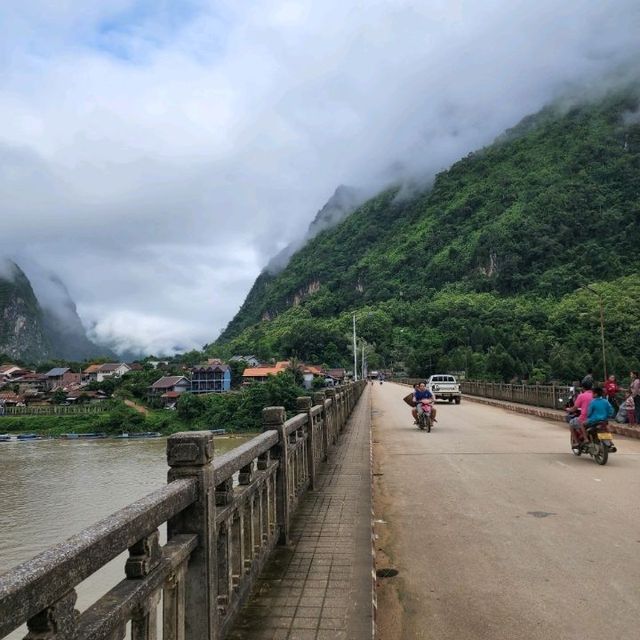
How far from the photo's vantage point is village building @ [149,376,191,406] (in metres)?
73.9

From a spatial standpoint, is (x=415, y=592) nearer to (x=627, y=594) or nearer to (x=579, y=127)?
(x=627, y=594)

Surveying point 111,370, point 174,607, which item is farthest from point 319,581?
point 111,370

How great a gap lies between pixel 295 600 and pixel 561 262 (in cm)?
12770

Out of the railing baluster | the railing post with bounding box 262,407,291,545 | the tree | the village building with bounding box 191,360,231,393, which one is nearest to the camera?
the railing baluster

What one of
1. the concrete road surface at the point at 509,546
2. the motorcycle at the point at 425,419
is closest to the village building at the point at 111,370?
the motorcycle at the point at 425,419

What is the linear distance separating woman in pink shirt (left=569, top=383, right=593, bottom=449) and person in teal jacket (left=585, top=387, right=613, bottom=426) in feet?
0.54

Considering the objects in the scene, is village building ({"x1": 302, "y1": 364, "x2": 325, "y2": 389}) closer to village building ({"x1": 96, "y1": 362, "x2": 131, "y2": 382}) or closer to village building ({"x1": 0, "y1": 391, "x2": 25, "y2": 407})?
village building ({"x1": 96, "y1": 362, "x2": 131, "y2": 382})

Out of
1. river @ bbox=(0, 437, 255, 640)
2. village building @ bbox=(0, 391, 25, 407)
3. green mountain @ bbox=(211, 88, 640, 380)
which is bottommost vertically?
river @ bbox=(0, 437, 255, 640)

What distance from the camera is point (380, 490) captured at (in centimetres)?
813

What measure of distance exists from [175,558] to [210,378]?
85.8 m

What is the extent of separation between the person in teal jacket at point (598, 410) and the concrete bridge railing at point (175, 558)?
24.3 feet

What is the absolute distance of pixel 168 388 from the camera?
79.9 m

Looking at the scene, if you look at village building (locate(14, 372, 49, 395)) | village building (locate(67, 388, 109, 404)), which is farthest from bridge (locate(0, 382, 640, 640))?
village building (locate(14, 372, 49, 395))

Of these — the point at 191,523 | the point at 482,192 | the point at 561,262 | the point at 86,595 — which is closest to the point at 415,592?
the point at 191,523
